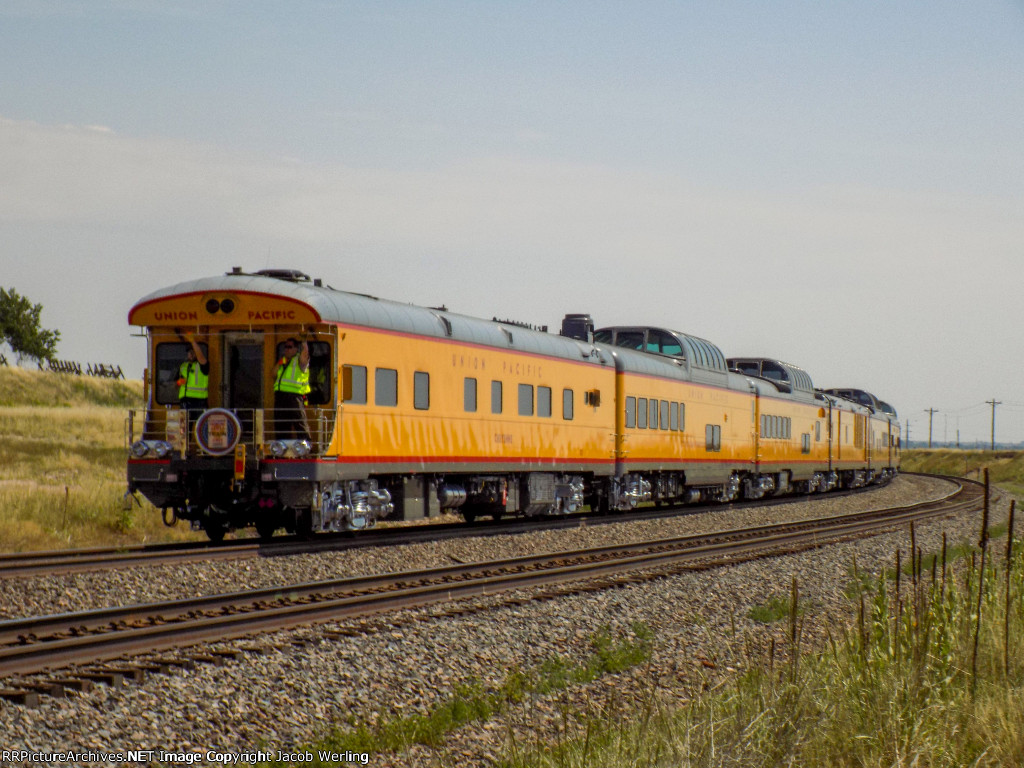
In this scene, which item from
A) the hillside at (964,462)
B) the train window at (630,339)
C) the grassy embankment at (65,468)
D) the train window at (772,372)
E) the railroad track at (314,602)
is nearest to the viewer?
the railroad track at (314,602)

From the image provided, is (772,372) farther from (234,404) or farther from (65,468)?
(234,404)

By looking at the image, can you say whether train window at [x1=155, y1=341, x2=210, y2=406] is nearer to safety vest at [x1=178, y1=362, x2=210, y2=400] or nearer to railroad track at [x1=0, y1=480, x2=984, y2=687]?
safety vest at [x1=178, y1=362, x2=210, y2=400]

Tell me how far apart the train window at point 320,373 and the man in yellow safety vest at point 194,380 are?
5.38 feet

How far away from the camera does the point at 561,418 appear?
22.6 metres

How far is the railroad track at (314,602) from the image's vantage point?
868cm

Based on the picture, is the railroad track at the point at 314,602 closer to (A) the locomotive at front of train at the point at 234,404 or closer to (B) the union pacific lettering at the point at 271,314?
(A) the locomotive at front of train at the point at 234,404

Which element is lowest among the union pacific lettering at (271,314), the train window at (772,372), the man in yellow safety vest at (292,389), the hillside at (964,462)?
the hillside at (964,462)

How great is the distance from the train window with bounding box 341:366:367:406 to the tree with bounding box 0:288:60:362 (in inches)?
3038

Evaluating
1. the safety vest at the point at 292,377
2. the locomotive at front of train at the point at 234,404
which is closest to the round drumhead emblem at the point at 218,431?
the locomotive at front of train at the point at 234,404

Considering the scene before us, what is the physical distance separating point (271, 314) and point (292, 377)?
94 cm

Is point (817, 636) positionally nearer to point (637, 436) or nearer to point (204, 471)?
point (204, 471)

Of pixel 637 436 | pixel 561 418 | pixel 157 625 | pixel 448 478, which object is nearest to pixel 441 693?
pixel 157 625

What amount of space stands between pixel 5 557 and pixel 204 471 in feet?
9.48

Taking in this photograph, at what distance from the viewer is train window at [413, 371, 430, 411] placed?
57.7 feet
